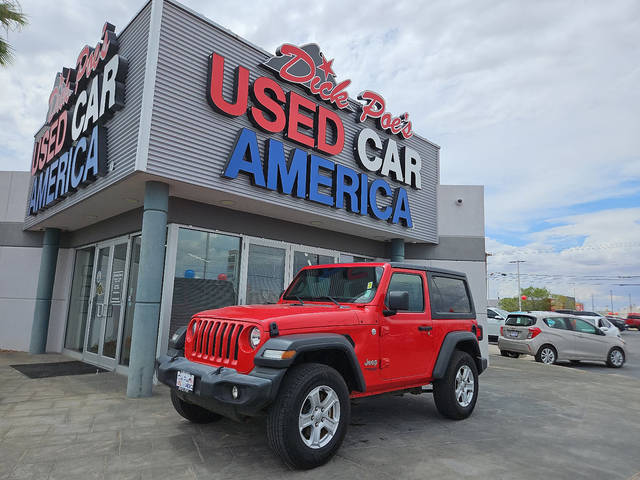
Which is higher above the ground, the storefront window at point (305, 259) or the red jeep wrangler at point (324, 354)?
the storefront window at point (305, 259)

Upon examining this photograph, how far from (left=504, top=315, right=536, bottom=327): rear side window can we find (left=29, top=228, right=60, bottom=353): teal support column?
42.6 ft

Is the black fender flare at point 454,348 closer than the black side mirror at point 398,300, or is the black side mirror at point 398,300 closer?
the black side mirror at point 398,300

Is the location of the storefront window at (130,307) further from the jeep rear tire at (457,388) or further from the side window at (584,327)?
the side window at (584,327)

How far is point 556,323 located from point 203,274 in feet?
33.7

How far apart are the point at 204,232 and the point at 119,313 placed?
2.39m

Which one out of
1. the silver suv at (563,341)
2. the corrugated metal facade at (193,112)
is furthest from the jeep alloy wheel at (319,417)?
the silver suv at (563,341)

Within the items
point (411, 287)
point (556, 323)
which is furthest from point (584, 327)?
point (411, 287)

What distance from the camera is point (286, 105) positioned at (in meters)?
8.04

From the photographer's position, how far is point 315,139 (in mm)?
8492

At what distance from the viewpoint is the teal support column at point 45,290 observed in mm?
10297

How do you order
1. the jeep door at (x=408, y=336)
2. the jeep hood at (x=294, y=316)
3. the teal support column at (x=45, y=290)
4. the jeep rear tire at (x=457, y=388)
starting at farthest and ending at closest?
1. the teal support column at (x=45, y=290)
2. the jeep rear tire at (x=457, y=388)
3. the jeep door at (x=408, y=336)
4. the jeep hood at (x=294, y=316)

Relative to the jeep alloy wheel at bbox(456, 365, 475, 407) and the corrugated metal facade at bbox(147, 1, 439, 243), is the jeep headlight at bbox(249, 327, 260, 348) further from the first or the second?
the corrugated metal facade at bbox(147, 1, 439, 243)

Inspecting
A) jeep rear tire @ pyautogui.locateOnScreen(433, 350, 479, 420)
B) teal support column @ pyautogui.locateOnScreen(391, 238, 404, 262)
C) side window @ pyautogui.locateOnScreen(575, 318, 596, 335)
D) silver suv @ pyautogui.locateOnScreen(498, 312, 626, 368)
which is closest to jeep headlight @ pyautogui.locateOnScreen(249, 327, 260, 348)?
jeep rear tire @ pyautogui.locateOnScreen(433, 350, 479, 420)

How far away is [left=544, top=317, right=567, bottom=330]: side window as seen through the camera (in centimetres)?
1213
